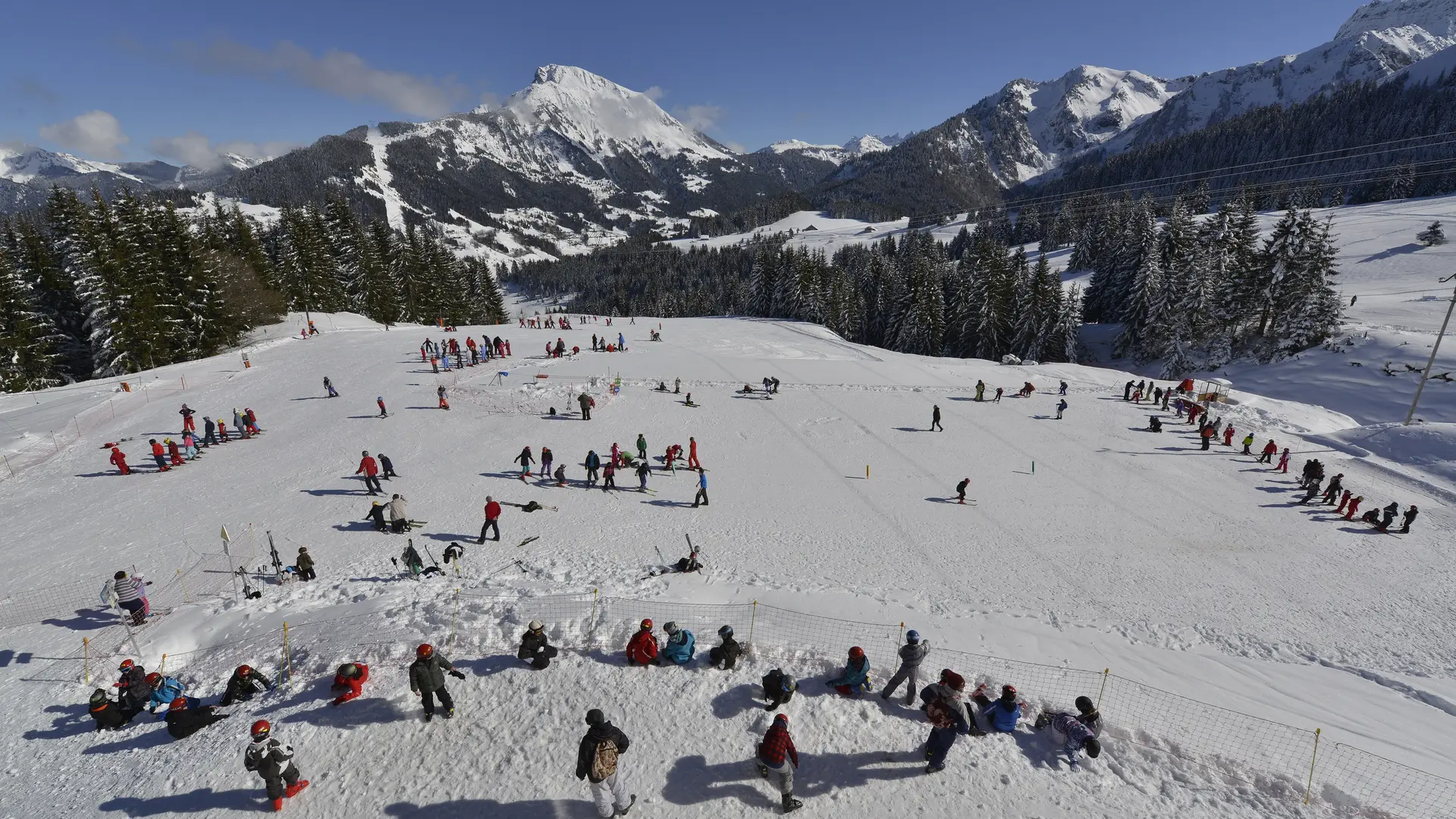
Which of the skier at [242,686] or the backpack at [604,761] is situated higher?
the backpack at [604,761]

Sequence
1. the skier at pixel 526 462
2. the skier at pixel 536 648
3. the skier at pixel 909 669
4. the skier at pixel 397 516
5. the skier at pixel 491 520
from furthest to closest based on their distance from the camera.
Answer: the skier at pixel 526 462
the skier at pixel 397 516
the skier at pixel 491 520
the skier at pixel 536 648
the skier at pixel 909 669

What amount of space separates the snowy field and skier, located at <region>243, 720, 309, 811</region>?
0.25 metres

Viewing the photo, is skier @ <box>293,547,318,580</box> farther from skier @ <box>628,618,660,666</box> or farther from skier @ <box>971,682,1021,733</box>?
skier @ <box>971,682,1021,733</box>

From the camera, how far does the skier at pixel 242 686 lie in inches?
378

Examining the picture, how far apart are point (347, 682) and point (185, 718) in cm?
227

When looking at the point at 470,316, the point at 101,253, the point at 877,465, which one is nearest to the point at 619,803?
the point at 877,465

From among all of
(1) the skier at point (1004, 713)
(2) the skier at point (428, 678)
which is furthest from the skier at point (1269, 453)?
(2) the skier at point (428, 678)

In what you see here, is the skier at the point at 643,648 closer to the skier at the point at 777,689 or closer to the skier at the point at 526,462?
the skier at the point at 777,689

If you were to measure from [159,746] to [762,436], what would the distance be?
21208 mm

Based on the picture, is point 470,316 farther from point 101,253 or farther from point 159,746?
point 159,746

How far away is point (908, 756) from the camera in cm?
852

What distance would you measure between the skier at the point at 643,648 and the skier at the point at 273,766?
4.88m

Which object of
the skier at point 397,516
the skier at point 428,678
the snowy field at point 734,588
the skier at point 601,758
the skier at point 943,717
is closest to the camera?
the skier at point 601,758

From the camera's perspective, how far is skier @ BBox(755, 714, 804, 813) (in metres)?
7.39
